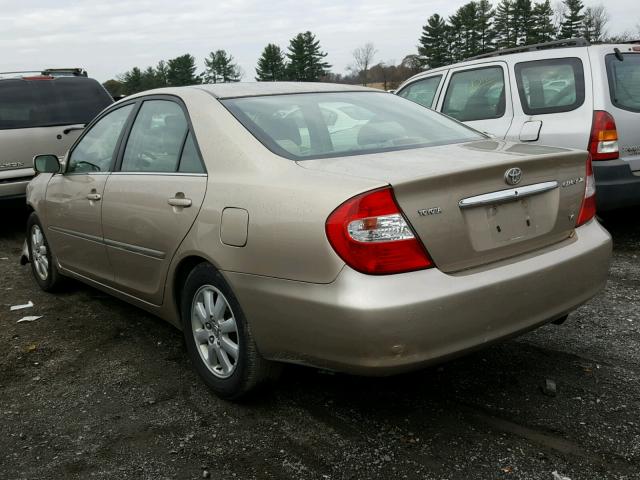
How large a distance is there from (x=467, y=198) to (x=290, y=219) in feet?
2.28

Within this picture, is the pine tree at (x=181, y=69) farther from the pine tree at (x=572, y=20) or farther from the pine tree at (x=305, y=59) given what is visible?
the pine tree at (x=572, y=20)

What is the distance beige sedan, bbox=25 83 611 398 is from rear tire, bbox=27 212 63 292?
145cm

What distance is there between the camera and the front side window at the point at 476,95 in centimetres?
650

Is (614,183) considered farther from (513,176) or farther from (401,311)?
(401,311)

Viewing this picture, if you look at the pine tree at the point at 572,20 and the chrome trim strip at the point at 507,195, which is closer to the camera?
the chrome trim strip at the point at 507,195

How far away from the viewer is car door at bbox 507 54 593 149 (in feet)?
18.8


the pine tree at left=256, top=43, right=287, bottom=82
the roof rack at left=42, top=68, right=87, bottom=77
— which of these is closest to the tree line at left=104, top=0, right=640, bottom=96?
the pine tree at left=256, top=43, right=287, bottom=82

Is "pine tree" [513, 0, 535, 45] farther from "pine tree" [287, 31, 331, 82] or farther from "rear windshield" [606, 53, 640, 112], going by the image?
"rear windshield" [606, 53, 640, 112]

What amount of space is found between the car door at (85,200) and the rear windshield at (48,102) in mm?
3629

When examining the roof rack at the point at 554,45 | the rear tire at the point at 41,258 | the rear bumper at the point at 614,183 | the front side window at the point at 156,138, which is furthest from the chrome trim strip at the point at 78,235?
the roof rack at the point at 554,45

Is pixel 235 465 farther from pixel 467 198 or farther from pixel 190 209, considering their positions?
pixel 467 198

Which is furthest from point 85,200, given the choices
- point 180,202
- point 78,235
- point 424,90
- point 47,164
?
point 424,90

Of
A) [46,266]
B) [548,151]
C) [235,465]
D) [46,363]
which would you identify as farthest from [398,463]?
[46,266]

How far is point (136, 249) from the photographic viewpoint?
3.66 metres
